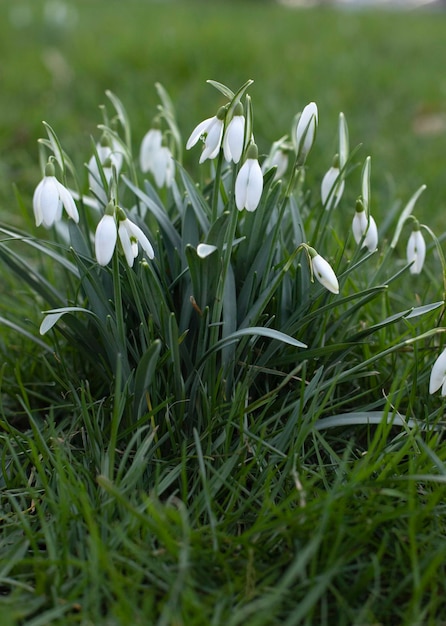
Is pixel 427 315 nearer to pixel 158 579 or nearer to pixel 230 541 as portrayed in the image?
pixel 230 541

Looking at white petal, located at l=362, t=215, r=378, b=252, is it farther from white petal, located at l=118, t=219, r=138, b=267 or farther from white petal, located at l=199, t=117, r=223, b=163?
white petal, located at l=118, t=219, r=138, b=267

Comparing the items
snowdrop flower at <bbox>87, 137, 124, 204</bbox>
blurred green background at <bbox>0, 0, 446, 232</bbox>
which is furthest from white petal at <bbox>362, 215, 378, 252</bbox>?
blurred green background at <bbox>0, 0, 446, 232</bbox>

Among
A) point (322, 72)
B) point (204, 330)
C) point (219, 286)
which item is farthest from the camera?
point (322, 72)

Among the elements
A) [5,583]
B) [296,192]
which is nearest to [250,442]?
[5,583]

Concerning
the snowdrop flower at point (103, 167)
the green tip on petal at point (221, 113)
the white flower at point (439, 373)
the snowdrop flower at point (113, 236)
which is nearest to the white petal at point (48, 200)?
the snowdrop flower at point (113, 236)

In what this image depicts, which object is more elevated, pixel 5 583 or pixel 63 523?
pixel 63 523

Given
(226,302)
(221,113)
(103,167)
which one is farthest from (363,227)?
(103,167)

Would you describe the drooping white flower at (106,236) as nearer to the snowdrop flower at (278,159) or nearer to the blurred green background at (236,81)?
the snowdrop flower at (278,159)
